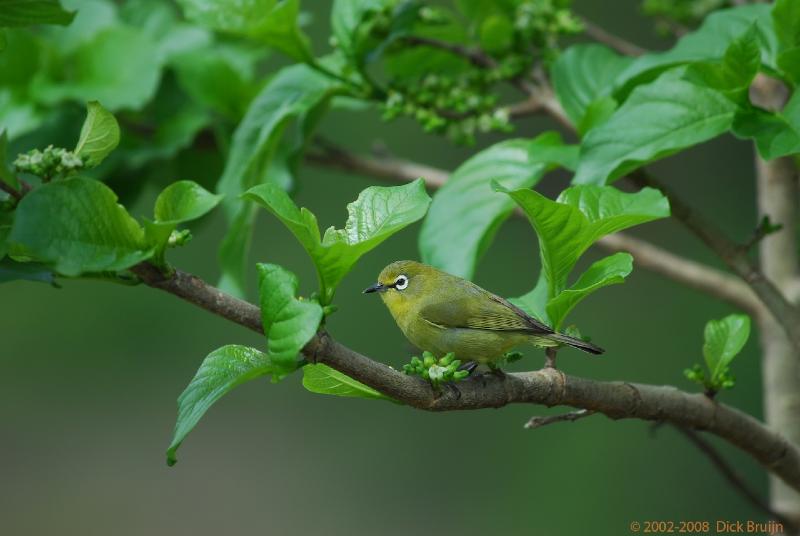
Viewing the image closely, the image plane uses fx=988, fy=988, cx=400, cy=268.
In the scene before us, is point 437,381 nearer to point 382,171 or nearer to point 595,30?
point 382,171

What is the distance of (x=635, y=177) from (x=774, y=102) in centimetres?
30

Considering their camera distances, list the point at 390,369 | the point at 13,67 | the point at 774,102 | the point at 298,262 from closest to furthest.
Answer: the point at 390,369, the point at 774,102, the point at 13,67, the point at 298,262

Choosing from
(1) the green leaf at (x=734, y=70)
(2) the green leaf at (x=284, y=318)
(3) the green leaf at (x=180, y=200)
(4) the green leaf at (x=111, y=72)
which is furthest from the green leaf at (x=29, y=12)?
(4) the green leaf at (x=111, y=72)

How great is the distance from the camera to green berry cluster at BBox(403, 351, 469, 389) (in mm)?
852

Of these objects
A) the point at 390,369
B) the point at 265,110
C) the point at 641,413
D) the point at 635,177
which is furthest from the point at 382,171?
the point at 390,369

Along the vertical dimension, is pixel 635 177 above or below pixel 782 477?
above

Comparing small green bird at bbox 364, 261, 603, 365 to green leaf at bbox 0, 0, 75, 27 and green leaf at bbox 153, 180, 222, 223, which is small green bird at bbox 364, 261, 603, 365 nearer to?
green leaf at bbox 153, 180, 222, 223

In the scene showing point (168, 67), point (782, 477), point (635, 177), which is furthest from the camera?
point (168, 67)

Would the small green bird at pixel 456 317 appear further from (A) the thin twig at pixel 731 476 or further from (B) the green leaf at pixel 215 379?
(B) the green leaf at pixel 215 379

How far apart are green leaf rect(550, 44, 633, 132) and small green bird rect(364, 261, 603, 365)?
0.95 feet

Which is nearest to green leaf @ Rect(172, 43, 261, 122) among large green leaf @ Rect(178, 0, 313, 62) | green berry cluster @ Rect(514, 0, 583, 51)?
large green leaf @ Rect(178, 0, 313, 62)

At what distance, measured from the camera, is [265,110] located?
144cm

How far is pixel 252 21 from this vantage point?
1.47 m

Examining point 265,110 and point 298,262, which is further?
point 298,262
